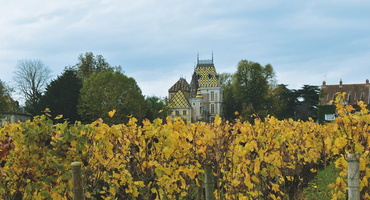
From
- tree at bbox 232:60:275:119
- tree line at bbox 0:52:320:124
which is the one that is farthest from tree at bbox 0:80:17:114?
tree at bbox 232:60:275:119

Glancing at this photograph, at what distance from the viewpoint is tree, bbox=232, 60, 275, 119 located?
60.3 m

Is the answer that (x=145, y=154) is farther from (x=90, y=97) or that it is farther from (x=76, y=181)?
(x=90, y=97)

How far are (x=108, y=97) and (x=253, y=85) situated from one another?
26704mm

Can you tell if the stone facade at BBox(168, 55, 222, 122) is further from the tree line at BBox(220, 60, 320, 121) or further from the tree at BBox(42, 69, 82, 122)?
the tree at BBox(42, 69, 82, 122)

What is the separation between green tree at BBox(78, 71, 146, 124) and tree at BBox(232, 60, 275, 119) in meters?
23.3

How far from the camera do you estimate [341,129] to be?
5.24 m

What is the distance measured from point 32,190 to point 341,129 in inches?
162

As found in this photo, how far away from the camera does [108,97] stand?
4106cm

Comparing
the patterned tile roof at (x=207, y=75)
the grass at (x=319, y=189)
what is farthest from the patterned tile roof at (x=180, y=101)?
the grass at (x=319, y=189)

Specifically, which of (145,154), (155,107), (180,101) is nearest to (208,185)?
(145,154)

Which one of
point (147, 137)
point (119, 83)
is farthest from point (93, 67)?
point (147, 137)

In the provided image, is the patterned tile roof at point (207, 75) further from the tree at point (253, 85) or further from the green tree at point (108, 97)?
the green tree at point (108, 97)

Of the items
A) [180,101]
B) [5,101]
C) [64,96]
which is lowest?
[5,101]

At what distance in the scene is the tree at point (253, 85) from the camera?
60281mm
